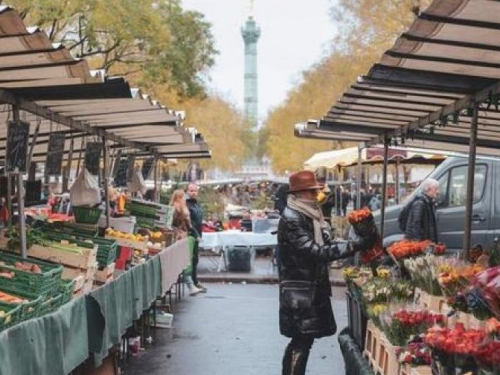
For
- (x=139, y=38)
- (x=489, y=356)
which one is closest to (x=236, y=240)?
(x=139, y=38)

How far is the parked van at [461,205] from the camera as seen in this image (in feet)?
47.5

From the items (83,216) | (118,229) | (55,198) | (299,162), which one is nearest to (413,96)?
(83,216)

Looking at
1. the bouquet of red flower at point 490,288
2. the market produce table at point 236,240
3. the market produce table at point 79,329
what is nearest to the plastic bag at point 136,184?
the market produce table at point 236,240

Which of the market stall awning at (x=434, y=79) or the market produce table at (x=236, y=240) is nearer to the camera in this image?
the market stall awning at (x=434, y=79)

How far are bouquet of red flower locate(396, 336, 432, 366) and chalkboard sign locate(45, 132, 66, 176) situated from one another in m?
5.80

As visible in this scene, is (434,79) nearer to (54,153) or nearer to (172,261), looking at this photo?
(54,153)

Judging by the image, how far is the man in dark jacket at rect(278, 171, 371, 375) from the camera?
6.75m

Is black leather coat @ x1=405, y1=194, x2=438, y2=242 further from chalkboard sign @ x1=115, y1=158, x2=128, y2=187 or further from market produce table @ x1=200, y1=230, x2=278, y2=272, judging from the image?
market produce table @ x1=200, y1=230, x2=278, y2=272

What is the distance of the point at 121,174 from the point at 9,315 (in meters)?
10.4

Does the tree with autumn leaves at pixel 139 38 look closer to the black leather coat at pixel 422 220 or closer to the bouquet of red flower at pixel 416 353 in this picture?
the black leather coat at pixel 422 220

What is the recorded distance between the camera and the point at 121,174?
15695mm

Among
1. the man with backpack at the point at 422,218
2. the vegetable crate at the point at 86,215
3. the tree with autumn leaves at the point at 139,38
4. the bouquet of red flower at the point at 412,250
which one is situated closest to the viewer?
the bouquet of red flower at the point at 412,250

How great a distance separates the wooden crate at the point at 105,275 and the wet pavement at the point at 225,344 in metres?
1.19

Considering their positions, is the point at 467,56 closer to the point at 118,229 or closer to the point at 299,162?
the point at 118,229
